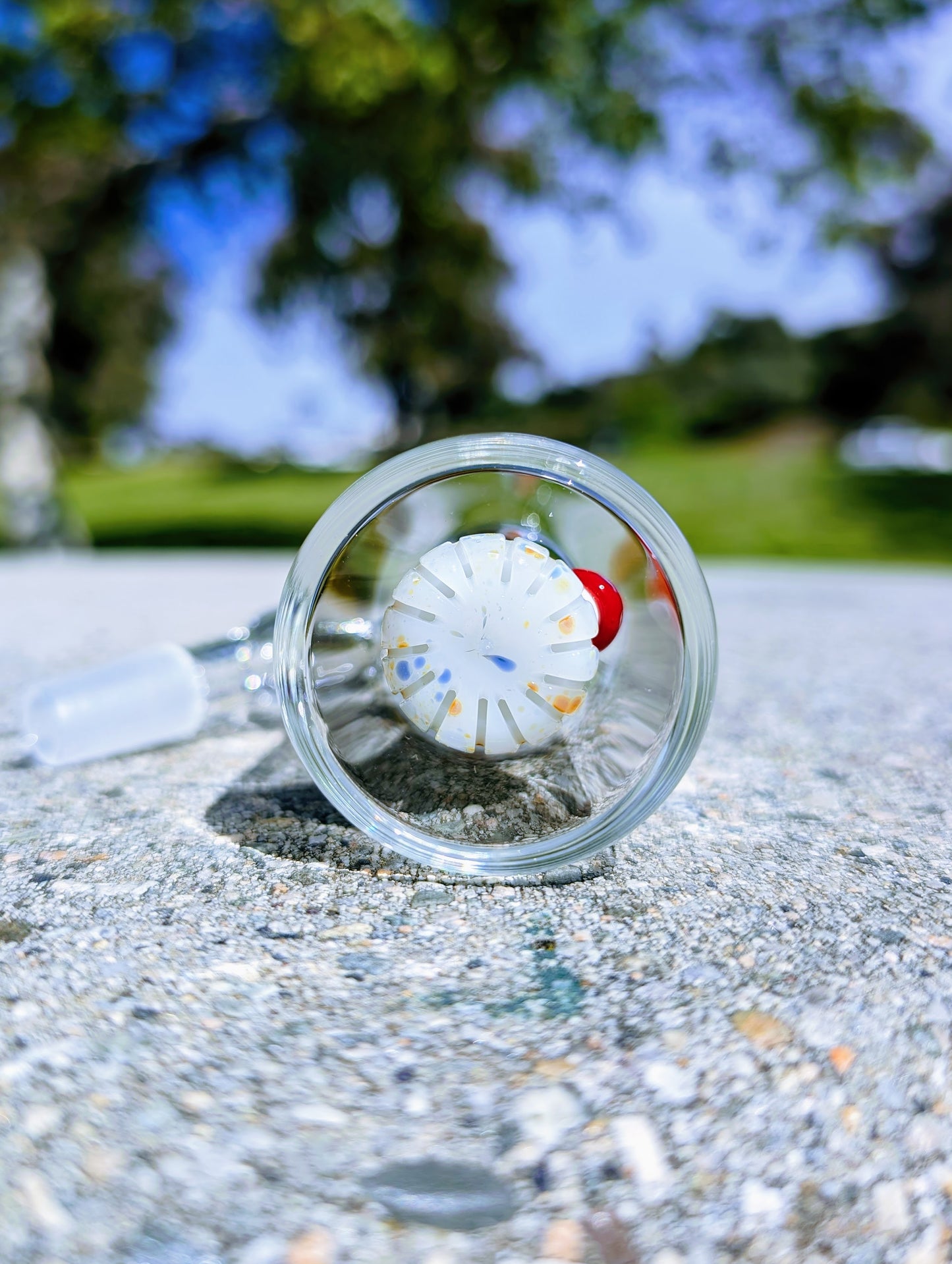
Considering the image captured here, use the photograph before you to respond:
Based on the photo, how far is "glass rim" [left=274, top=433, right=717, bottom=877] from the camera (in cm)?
91

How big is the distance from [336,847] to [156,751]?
54cm

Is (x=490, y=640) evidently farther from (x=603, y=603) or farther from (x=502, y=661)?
(x=603, y=603)

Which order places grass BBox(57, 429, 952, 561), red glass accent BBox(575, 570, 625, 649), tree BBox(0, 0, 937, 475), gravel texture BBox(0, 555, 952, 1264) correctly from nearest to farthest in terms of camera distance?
gravel texture BBox(0, 555, 952, 1264), red glass accent BBox(575, 570, 625, 649), tree BBox(0, 0, 937, 475), grass BBox(57, 429, 952, 561)

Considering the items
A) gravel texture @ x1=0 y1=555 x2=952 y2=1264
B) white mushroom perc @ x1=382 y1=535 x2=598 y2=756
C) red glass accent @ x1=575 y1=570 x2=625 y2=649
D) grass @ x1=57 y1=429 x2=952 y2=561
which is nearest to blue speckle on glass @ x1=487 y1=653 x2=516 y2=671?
white mushroom perc @ x1=382 y1=535 x2=598 y2=756

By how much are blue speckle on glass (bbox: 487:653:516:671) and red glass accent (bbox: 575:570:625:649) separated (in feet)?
0.39

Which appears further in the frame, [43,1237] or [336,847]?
[336,847]

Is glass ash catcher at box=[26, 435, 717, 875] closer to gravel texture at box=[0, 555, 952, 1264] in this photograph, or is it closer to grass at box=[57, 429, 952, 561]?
gravel texture at box=[0, 555, 952, 1264]

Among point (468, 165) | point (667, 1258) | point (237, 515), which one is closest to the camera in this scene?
point (667, 1258)

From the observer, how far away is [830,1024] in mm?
772

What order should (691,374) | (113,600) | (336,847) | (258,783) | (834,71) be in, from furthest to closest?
(691,374), (834,71), (113,600), (258,783), (336,847)

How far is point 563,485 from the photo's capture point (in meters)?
0.94

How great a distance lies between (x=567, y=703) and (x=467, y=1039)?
33 cm

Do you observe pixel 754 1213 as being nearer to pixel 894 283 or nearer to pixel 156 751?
pixel 156 751

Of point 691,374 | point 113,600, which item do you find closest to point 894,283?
point 691,374
